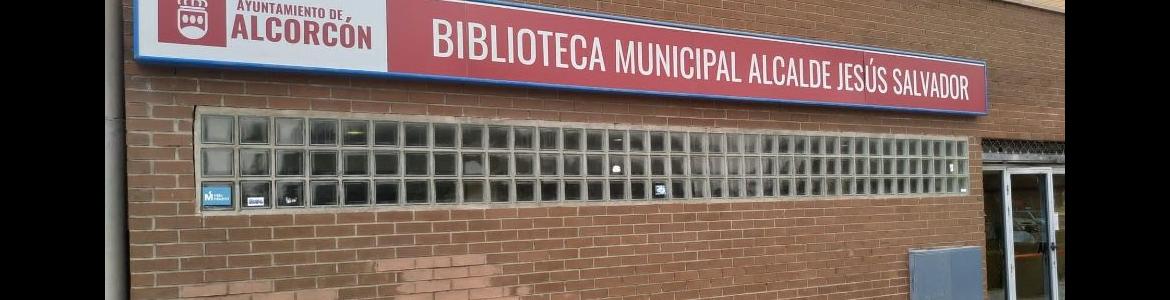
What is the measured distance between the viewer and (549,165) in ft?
21.4

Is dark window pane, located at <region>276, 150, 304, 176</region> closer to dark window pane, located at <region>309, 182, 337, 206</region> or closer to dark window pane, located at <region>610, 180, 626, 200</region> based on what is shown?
dark window pane, located at <region>309, 182, 337, 206</region>

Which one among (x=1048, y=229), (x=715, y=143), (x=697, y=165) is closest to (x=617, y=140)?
(x=697, y=165)

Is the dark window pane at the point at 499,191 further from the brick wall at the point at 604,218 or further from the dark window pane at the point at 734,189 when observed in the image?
the dark window pane at the point at 734,189

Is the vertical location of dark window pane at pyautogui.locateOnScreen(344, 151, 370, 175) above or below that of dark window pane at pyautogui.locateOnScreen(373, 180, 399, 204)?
above

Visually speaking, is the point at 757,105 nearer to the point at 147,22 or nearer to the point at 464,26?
the point at 464,26

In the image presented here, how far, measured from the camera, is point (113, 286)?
16.4 ft

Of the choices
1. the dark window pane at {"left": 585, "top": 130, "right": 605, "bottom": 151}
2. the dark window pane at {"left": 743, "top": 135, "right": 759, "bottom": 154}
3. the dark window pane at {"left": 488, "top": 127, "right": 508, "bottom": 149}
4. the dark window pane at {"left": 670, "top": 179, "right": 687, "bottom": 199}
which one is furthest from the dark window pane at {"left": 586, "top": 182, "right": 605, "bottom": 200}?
the dark window pane at {"left": 743, "top": 135, "right": 759, "bottom": 154}

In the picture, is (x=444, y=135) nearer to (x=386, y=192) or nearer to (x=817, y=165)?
(x=386, y=192)

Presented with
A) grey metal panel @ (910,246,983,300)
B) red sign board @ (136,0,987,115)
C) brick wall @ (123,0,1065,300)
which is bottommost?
grey metal panel @ (910,246,983,300)

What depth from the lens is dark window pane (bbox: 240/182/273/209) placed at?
5.34 m

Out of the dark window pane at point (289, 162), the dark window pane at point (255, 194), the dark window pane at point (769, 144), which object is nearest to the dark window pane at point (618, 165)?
the dark window pane at point (769, 144)

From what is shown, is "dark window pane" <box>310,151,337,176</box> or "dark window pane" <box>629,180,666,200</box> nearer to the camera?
"dark window pane" <box>310,151,337,176</box>

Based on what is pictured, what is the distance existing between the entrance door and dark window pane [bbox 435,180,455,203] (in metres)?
6.35

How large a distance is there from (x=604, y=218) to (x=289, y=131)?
2.31 metres
